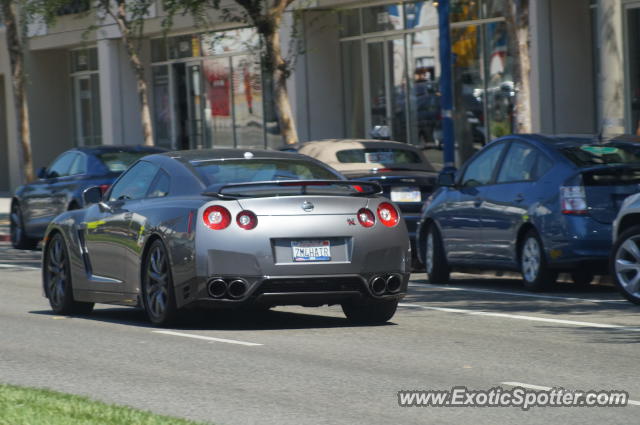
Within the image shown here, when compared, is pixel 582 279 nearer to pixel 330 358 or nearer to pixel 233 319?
pixel 233 319

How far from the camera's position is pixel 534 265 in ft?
46.1

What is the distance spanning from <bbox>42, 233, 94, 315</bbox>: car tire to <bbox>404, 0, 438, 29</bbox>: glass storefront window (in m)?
16.3

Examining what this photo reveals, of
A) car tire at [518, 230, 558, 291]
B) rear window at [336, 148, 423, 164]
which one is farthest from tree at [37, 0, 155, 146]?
car tire at [518, 230, 558, 291]

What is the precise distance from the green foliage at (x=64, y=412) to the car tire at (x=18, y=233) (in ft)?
51.9

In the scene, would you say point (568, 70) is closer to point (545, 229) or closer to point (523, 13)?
point (523, 13)

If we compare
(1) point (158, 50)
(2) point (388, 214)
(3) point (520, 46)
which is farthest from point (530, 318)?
(1) point (158, 50)

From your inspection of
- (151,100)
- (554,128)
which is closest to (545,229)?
(554,128)

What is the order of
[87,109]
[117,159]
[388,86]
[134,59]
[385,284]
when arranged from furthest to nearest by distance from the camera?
1. [87,109]
2. [388,86]
3. [134,59]
4. [117,159]
5. [385,284]

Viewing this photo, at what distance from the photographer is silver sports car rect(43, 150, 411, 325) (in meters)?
10.5

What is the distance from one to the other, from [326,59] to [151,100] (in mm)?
9605

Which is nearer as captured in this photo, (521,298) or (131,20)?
(521,298)

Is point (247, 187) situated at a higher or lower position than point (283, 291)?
higher

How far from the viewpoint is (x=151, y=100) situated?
39.5 metres

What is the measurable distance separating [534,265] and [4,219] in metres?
19.4
